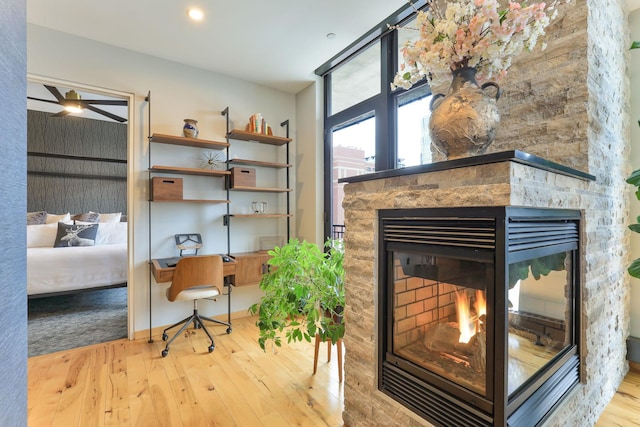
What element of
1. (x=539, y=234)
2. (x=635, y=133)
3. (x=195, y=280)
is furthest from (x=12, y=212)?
(x=635, y=133)

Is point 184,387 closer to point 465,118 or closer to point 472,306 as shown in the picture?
point 472,306

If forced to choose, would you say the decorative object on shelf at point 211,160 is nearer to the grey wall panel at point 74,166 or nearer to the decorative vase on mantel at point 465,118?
the decorative vase on mantel at point 465,118

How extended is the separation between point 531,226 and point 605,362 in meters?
1.33

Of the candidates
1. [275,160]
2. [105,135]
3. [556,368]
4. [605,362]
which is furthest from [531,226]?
[105,135]

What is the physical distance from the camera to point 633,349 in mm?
2045

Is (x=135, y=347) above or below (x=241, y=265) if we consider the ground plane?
below

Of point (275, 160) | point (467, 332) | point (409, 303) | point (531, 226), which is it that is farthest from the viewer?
point (275, 160)

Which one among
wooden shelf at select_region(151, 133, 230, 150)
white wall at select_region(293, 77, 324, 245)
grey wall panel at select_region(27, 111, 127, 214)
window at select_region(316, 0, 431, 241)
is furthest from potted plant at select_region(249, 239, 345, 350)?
grey wall panel at select_region(27, 111, 127, 214)

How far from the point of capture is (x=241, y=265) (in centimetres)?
304

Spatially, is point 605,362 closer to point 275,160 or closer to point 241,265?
point 241,265

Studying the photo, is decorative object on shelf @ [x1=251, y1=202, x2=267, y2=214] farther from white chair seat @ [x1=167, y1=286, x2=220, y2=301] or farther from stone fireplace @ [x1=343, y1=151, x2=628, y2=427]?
stone fireplace @ [x1=343, y1=151, x2=628, y2=427]

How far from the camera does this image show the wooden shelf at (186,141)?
9.07 feet

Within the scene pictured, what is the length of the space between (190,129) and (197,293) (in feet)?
5.31

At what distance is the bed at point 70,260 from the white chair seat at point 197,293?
1823 mm
